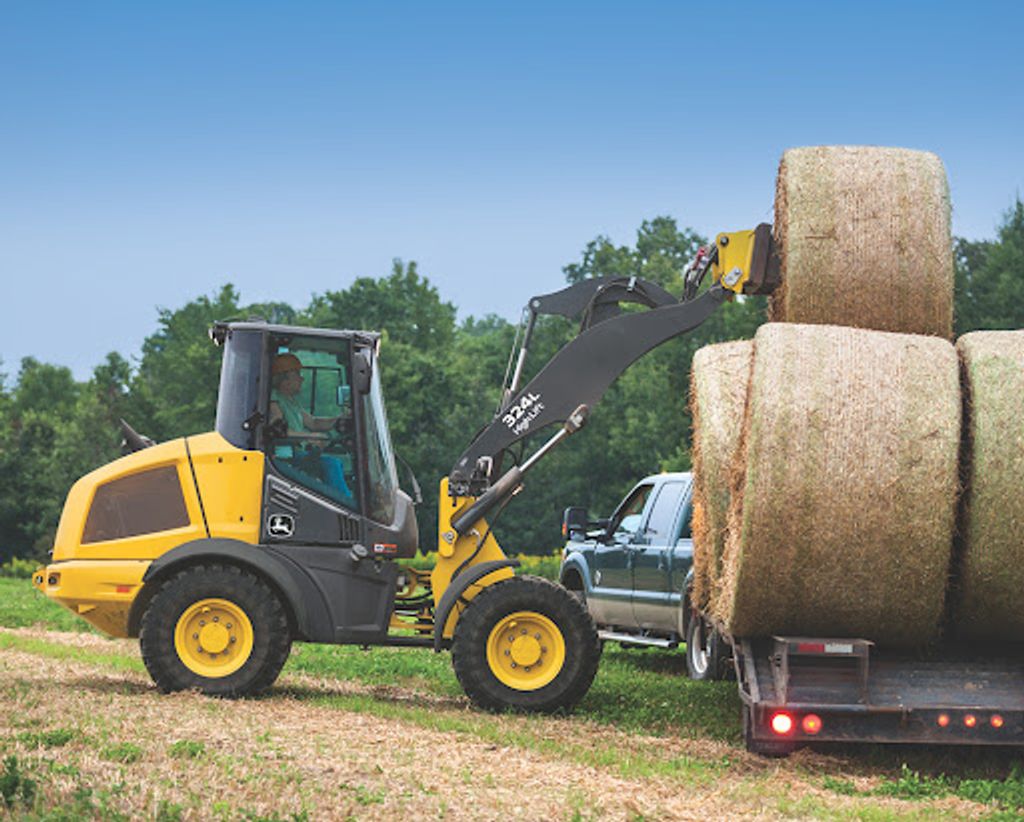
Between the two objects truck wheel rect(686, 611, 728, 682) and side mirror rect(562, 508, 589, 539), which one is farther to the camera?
side mirror rect(562, 508, 589, 539)

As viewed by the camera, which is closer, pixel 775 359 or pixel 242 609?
pixel 775 359

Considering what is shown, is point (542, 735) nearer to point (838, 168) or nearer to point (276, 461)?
point (276, 461)

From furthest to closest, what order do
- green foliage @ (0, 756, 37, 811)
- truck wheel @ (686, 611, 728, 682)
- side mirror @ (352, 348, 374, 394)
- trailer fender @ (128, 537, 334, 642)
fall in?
truck wheel @ (686, 611, 728, 682) → side mirror @ (352, 348, 374, 394) → trailer fender @ (128, 537, 334, 642) → green foliage @ (0, 756, 37, 811)

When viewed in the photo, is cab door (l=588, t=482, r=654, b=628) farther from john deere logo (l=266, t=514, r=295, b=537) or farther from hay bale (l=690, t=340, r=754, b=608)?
hay bale (l=690, t=340, r=754, b=608)

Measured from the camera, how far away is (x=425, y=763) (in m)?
9.17

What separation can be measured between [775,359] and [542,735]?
324cm

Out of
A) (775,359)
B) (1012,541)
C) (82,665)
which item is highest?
(775,359)

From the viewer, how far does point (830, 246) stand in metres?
11.0

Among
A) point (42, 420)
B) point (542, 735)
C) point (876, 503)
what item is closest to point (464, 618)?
point (542, 735)

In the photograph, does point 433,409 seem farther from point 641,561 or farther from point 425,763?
point 425,763

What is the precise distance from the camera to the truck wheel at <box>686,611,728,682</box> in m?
13.9

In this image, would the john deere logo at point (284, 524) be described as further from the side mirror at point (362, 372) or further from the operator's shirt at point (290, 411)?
the side mirror at point (362, 372)

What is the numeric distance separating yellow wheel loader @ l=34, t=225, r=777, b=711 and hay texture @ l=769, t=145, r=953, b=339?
771 millimetres

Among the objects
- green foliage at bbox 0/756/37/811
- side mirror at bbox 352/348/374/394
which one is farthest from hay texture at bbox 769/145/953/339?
green foliage at bbox 0/756/37/811
